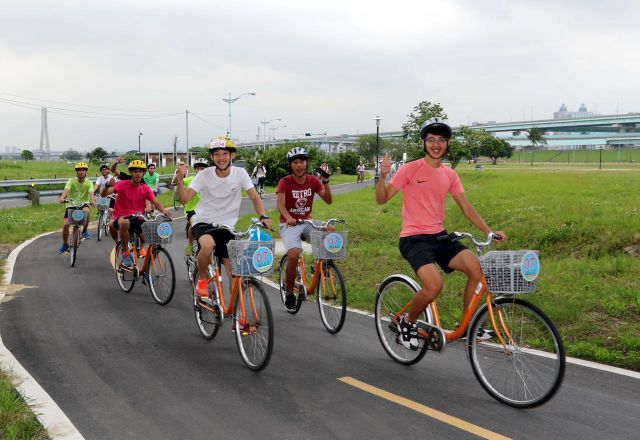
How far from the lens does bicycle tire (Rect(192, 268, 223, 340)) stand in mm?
6258

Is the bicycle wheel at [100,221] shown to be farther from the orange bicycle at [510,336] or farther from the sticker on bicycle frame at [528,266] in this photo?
the sticker on bicycle frame at [528,266]

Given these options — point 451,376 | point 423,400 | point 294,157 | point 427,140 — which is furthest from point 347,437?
A: point 294,157

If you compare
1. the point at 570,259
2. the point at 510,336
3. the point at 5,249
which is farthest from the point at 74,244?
the point at 510,336

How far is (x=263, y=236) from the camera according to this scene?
18.6ft

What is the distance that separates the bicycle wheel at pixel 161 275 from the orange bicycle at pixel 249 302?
2.00 metres

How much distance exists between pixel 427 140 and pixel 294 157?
209 cm

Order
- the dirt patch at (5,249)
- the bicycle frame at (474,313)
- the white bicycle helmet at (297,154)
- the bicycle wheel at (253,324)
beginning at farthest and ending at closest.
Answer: the dirt patch at (5,249) → the white bicycle helmet at (297,154) → the bicycle wheel at (253,324) → the bicycle frame at (474,313)

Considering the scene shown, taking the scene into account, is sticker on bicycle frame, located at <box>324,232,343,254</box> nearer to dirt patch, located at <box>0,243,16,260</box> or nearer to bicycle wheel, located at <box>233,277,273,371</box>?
bicycle wheel, located at <box>233,277,273,371</box>

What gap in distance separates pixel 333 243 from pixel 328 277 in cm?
55

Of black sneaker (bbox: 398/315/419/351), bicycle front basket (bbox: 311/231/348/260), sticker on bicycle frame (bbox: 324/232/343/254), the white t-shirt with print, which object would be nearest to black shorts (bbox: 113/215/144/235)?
the white t-shirt with print

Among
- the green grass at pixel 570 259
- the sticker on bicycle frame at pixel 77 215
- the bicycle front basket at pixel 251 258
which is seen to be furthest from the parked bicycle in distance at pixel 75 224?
the bicycle front basket at pixel 251 258

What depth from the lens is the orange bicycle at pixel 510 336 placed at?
4.34 m

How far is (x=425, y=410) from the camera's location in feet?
14.8

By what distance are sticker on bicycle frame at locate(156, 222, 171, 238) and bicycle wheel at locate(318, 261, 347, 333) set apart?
8.32 ft
